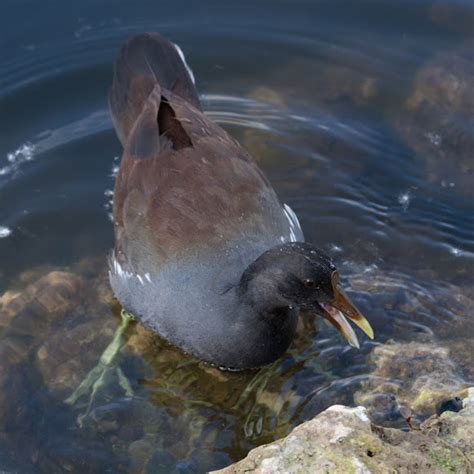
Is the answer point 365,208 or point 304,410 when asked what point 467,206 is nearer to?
point 365,208

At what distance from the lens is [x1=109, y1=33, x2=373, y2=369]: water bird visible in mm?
4551

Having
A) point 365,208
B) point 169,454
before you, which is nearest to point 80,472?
point 169,454

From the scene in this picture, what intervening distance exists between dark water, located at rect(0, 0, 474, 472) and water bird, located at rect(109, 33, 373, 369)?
353 millimetres

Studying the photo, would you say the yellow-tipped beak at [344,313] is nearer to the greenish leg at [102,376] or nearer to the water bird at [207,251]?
the water bird at [207,251]

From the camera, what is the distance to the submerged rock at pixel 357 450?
3.02 metres

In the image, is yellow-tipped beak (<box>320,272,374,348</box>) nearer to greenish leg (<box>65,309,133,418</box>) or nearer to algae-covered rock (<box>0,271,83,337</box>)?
greenish leg (<box>65,309,133,418</box>)

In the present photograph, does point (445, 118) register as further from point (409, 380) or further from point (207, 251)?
point (207, 251)

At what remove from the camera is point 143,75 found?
5.70 metres

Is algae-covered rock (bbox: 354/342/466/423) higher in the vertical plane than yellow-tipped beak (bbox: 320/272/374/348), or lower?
lower

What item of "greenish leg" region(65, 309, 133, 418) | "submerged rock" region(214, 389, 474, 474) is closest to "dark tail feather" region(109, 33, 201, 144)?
"greenish leg" region(65, 309, 133, 418)

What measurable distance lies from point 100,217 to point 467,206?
264 centimetres

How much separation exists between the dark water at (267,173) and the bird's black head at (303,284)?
21.7 inches

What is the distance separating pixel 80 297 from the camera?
5637mm

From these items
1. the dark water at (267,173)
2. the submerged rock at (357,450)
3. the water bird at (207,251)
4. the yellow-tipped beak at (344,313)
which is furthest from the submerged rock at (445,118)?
the submerged rock at (357,450)
